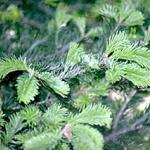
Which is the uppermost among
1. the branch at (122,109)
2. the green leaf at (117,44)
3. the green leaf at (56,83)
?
the green leaf at (117,44)

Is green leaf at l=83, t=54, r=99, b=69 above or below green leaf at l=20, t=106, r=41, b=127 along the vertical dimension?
above

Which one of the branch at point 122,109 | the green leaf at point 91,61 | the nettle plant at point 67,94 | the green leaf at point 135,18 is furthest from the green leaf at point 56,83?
the branch at point 122,109

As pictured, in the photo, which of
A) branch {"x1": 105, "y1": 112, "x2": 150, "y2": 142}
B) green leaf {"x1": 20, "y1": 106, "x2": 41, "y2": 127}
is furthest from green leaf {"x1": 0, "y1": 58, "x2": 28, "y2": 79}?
branch {"x1": 105, "y1": 112, "x2": 150, "y2": 142}

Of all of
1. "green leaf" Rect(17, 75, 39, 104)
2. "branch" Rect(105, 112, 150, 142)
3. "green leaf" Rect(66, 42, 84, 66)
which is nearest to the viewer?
"green leaf" Rect(17, 75, 39, 104)

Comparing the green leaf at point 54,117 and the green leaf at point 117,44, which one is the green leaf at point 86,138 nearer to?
the green leaf at point 54,117

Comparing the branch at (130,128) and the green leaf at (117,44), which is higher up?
the green leaf at (117,44)

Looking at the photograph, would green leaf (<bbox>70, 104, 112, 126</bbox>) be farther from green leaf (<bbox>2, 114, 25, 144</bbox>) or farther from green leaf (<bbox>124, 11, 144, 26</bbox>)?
green leaf (<bbox>124, 11, 144, 26</bbox>)
